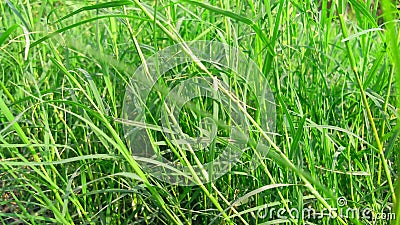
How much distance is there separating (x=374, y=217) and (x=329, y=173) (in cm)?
11

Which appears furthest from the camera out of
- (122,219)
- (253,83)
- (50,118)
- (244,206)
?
(50,118)

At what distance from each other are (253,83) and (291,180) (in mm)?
196

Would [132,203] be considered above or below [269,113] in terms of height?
below

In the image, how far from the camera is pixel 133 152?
954 millimetres

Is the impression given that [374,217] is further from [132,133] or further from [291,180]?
[132,133]

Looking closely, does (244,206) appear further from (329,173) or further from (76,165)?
(76,165)

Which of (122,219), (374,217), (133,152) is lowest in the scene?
(122,219)

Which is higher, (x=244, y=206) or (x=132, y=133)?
(x=132, y=133)

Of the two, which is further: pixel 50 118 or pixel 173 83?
pixel 50 118

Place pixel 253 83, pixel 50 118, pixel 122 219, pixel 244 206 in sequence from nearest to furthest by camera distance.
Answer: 1. pixel 253 83
2. pixel 244 206
3. pixel 122 219
4. pixel 50 118

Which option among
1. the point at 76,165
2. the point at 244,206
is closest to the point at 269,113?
the point at 244,206

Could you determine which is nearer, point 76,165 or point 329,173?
point 329,173

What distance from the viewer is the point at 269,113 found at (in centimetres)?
89

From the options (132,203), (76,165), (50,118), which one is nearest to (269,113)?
(132,203)
